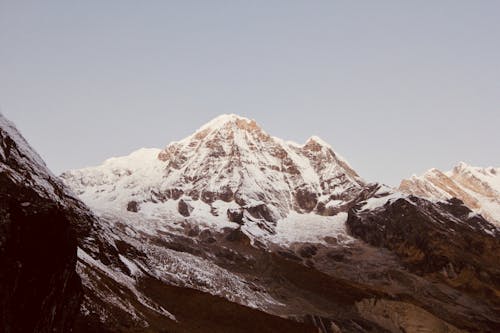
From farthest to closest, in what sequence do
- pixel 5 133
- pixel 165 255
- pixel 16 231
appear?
pixel 165 255
pixel 5 133
pixel 16 231

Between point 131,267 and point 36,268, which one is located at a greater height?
point 36,268

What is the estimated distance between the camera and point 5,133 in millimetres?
77000

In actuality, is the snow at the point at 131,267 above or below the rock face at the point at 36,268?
below

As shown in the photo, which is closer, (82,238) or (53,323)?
(53,323)

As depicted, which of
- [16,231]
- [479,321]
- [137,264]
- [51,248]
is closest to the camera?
[16,231]

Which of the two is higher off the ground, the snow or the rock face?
the rock face

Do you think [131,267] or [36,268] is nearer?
[36,268]

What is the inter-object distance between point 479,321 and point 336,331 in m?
72.9

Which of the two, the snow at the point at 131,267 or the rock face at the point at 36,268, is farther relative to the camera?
the snow at the point at 131,267

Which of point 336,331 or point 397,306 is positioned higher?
point 397,306

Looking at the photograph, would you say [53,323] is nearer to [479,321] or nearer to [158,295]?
[158,295]

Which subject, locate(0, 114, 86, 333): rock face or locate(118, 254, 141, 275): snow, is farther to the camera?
locate(118, 254, 141, 275): snow

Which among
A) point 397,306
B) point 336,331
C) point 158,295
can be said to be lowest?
point 158,295

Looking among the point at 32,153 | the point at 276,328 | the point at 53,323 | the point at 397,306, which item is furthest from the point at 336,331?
the point at 53,323
